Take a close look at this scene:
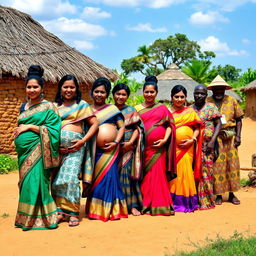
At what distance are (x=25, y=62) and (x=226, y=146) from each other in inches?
276

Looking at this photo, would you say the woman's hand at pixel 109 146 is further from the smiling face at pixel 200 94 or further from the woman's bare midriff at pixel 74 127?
the smiling face at pixel 200 94

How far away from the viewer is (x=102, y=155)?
4844 millimetres

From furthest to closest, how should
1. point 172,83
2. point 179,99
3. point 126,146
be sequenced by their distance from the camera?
1. point 172,83
2. point 179,99
3. point 126,146

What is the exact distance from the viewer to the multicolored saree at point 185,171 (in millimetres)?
5363

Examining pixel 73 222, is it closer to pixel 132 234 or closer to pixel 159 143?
pixel 132 234

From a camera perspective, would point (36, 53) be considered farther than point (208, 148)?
Yes

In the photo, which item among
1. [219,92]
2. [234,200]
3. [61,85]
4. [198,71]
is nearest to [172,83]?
[198,71]

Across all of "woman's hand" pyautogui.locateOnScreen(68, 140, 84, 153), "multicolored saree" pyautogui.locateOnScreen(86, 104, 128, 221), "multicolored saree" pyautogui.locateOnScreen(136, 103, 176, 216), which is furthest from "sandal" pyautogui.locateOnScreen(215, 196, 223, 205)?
"woman's hand" pyautogui.locateOnScreen(68, 140, 84, 153)

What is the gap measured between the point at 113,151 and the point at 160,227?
43.5 inches

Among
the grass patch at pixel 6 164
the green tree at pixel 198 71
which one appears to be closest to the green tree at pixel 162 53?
the green tree at pixel 198 71

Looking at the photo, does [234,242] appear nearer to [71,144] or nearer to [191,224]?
[191,224]

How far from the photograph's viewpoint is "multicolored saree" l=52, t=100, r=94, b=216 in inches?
178

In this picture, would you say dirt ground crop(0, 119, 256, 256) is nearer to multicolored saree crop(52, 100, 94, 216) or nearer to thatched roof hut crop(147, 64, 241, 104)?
multicolored saree crop(52, 100, 94, 216)

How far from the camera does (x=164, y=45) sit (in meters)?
41.9
